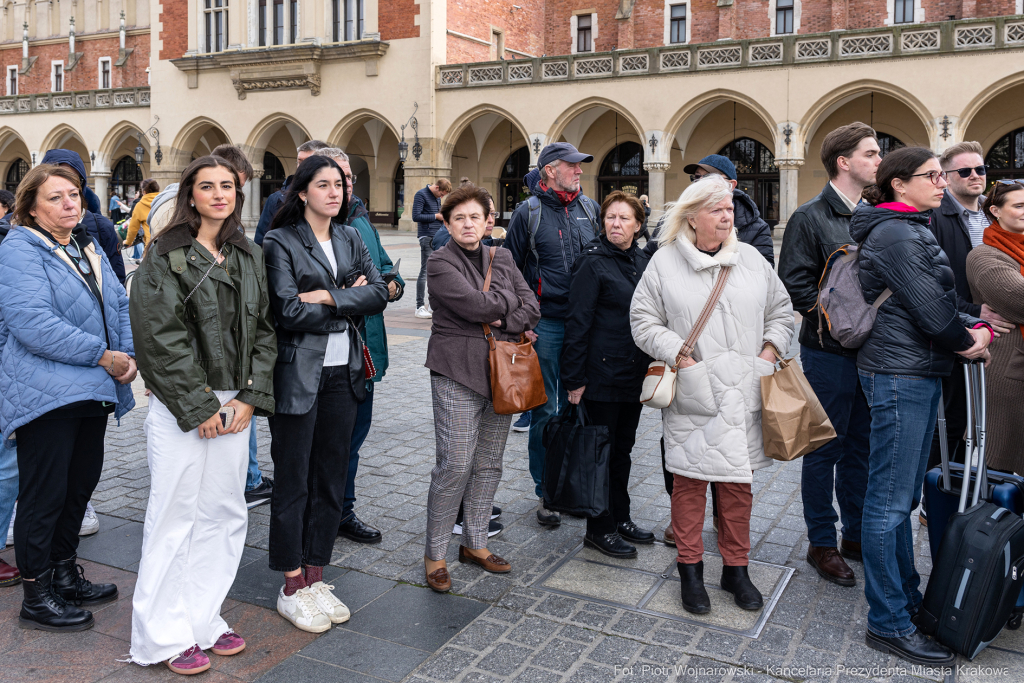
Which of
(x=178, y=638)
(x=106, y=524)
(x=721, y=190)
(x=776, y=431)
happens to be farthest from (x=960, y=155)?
(x=106, y=524)

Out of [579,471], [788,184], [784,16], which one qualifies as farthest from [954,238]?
[784,16]

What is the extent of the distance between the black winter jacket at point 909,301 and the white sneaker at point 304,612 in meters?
2.28

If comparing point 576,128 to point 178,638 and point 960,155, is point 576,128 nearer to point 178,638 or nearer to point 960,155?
point 960,155

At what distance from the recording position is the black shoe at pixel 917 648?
3.12m

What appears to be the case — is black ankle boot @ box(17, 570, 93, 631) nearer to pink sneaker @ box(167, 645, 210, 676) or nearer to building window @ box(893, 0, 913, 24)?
pink sneaker @ box(167, 645, 210, 676)

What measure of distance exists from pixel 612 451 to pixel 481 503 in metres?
0.70

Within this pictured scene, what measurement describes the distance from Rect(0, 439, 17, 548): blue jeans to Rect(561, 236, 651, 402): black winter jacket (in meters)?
2.44

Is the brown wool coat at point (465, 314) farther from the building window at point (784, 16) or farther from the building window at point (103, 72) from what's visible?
the building window at point (103, 72)

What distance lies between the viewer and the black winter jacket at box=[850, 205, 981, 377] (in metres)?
3.12

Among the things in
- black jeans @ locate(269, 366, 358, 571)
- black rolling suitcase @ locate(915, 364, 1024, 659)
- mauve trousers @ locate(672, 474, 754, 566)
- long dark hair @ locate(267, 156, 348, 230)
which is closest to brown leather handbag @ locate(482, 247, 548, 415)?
black jeans @ locate(269, 366, 358, 571)

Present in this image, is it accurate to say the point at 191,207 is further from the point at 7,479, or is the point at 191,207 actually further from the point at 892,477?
the point at 892,477

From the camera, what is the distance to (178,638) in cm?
309

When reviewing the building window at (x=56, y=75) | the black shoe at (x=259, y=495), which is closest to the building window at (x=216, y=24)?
the building window at (x=56, y=75)

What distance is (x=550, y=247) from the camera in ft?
15.7
